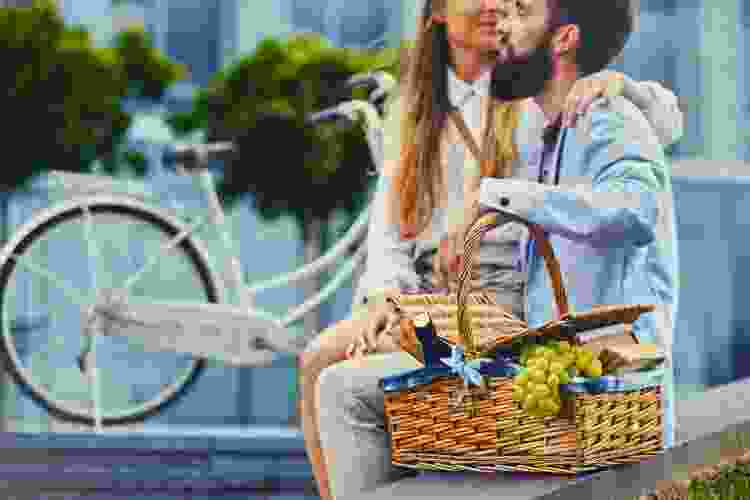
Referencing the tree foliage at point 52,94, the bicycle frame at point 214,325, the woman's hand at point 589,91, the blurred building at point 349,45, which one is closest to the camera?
the woman's hand at point 589,91

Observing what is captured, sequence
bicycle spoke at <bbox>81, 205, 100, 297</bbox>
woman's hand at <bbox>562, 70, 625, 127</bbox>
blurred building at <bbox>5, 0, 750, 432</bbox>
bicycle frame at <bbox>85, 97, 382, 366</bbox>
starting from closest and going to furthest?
1. woman's hand at <bbox>562, 70, 625, 127</bbox>
2. bicycle spoke at <bbox>81, 205, 100, 297</bbox>
3. bicycle frame at <bbox>85, 97, 382, 366</bbox>
4. blurred building at <bbox>5, 0, 750, 432</bbox>

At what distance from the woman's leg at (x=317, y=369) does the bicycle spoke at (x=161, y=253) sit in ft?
5.09

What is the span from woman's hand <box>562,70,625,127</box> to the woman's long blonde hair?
24 cm

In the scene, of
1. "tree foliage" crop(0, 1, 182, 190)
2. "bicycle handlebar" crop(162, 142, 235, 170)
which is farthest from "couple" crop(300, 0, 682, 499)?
"tree foliage" crop(0, 1, 182, 190)

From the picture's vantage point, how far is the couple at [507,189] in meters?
2.16

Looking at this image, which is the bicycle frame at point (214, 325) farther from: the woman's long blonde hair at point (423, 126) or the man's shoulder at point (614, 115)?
the man's shoulder at point (614, 115)

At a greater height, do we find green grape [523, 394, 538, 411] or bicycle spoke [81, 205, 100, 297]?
bicycle spoke [81, 205, 100, 297]

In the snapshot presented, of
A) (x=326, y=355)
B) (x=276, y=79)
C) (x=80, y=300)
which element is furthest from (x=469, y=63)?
(x=276, y=79)

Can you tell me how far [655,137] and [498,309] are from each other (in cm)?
35

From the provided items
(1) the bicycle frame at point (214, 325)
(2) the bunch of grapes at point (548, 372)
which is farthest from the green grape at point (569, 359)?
(1) the bicycle frame at point (214, 325)

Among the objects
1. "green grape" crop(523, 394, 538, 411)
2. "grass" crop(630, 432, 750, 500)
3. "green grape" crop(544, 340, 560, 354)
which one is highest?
"green grape" crop(544, 340, 560, 354)

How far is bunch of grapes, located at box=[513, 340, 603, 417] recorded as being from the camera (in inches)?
74.4

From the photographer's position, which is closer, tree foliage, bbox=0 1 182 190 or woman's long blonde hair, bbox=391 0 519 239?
woman's long blonde hair, bbox=391 0 519 239

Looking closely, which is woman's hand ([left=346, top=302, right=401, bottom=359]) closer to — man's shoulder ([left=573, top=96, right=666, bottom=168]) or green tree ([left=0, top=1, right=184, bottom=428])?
man's shoulder ([left=573, top=96, right=666, bottom=168])
